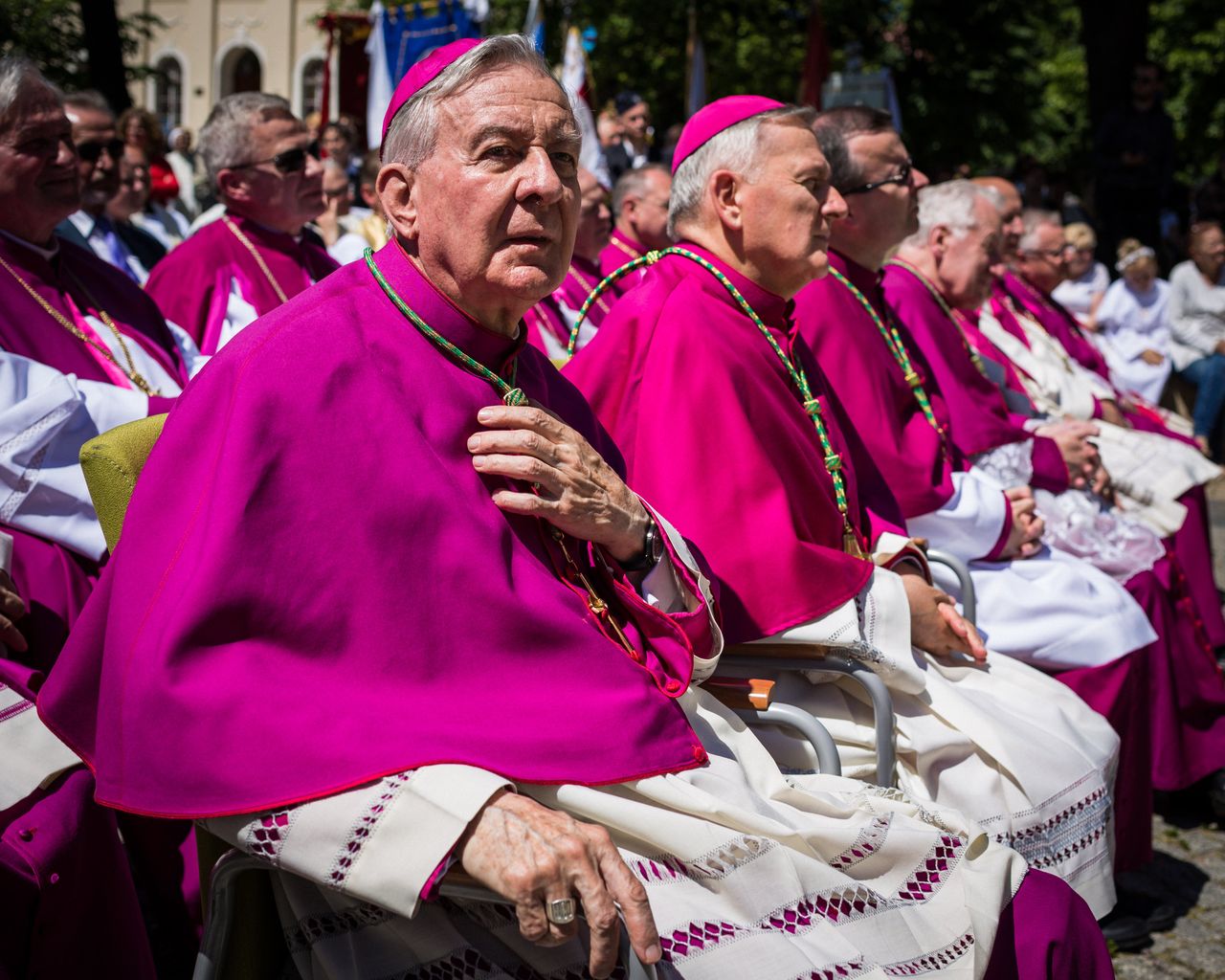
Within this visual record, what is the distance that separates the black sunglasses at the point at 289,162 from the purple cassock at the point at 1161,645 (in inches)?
91.1

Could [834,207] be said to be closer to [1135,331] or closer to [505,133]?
[505,133]

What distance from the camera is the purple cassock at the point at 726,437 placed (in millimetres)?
2986

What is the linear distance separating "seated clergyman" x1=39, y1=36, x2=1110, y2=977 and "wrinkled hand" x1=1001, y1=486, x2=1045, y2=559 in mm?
1760

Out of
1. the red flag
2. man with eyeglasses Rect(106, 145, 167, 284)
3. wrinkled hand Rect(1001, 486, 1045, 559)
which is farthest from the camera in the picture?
the red flag

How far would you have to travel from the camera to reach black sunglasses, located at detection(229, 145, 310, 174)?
522 cm

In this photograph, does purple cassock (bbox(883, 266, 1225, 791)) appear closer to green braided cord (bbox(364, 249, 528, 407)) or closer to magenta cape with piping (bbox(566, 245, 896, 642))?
magenta cape with piping (bbox(566, 245, 896, 642))

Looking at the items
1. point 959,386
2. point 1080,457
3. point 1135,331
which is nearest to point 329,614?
point 959,386

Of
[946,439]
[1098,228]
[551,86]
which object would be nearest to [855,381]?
[946,439]

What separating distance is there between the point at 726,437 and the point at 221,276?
9.52 feet

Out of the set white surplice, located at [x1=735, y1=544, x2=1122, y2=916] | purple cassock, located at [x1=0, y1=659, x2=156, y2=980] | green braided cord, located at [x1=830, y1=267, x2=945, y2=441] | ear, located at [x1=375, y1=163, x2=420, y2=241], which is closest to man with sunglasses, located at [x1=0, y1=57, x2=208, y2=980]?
purple cassock, located at [x1=0, y1=659, x2=156, y2=980]

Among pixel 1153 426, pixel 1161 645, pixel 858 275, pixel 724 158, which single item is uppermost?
pixel 724 158

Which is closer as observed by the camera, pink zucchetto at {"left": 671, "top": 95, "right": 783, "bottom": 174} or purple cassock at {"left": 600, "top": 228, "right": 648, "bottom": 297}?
pink zucchetto at {"left": 671, "top": 95, "right": 783, "bottom": 174}

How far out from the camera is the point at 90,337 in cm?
388

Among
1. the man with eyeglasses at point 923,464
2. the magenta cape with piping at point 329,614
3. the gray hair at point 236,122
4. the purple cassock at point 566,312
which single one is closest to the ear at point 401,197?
the magenta cape with piping at point 329,614
